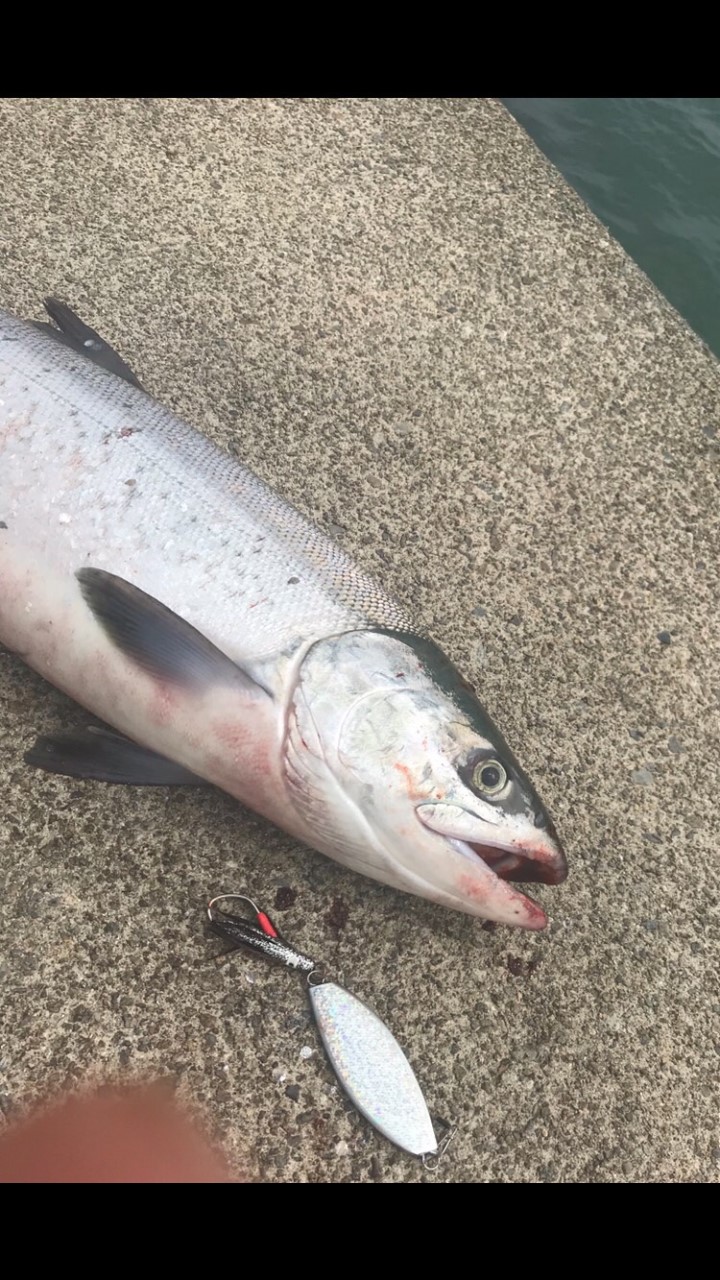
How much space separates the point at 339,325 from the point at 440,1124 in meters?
2.60

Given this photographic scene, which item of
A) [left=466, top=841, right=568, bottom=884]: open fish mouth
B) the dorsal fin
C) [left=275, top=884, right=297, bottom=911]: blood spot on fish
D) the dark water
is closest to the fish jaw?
[left=466, top=841, right=568, bottom=884]: open fish mouth

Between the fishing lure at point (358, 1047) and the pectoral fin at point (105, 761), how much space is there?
0.32 m

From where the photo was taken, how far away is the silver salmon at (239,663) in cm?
193

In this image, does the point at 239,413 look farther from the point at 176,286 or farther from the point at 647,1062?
the point at 647,1062

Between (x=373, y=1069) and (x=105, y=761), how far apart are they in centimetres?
93

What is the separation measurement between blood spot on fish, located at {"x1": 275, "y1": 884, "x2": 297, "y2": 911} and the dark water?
5.13 meters

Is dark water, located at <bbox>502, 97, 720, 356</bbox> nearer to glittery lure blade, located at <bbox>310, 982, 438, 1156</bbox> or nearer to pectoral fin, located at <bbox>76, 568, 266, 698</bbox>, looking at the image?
pectoral fin, located at <bbox>76, 568, 266, 698</bbox>

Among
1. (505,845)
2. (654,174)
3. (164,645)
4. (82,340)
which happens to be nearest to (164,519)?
(164,645)

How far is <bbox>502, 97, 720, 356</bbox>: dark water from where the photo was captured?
6.29 meters

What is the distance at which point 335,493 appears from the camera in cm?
289

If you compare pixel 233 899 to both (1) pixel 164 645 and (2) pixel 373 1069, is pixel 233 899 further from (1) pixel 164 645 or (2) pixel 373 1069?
(1) pixel 164 645

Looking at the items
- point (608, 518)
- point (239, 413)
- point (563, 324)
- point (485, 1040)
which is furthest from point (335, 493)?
point (485, 1040)

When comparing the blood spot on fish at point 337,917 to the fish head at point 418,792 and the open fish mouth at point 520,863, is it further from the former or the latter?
the open fish mouth at point 520,863

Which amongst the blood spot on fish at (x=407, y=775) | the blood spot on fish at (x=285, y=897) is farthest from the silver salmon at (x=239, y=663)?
the blood spot on fish at (x=285, y=897)
